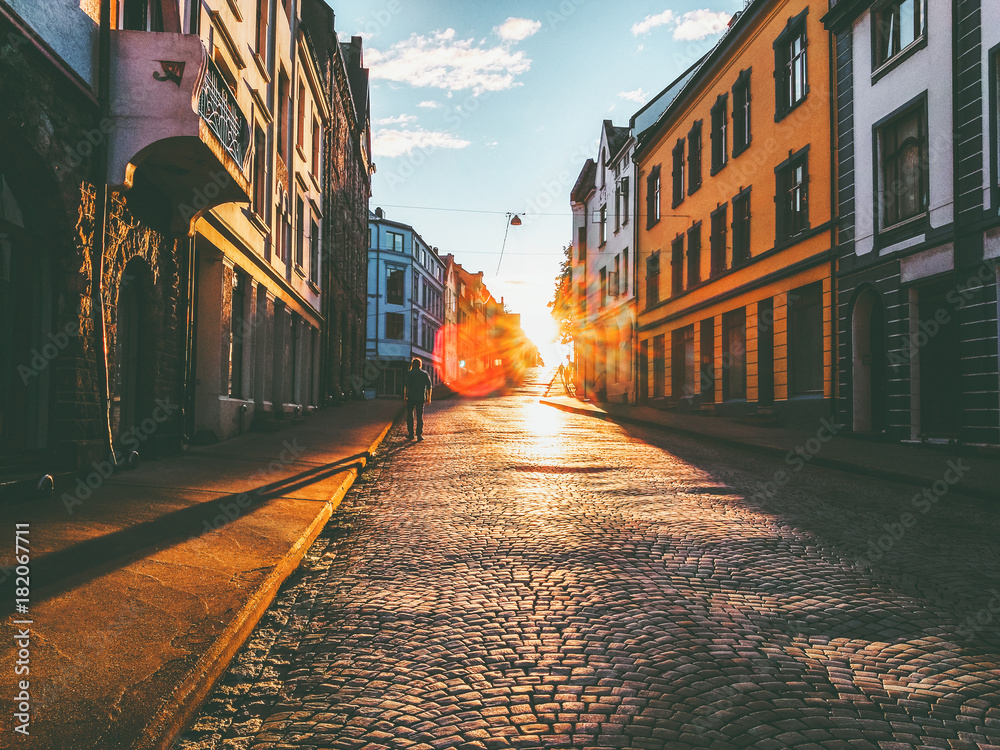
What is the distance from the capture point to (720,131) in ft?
79.6

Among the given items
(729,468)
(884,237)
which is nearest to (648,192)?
(884,237)

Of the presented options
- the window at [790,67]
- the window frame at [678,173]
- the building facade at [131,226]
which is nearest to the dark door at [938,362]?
the window at [790,67]

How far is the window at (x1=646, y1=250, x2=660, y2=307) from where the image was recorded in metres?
30.6

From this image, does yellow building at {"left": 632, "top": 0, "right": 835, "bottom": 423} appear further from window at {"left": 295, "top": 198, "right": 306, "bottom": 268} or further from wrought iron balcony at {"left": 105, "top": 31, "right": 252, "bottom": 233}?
wrought iron balcony at {"left": 105, "top": 31, "right": 252, "bottom": 233}

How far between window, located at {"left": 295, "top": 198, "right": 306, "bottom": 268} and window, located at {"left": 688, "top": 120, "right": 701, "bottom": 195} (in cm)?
1273

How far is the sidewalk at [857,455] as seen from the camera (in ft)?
32.5

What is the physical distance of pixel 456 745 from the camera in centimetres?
287

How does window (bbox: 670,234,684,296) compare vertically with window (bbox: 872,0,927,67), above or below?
below

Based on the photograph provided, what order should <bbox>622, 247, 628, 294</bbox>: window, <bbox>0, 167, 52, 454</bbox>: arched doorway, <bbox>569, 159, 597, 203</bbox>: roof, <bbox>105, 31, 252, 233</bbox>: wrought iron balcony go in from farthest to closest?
1. <bbox>569, 159, 597, 203</bbox>: roof
2. <bbox>622, 247, 628, 294</bbox>: window
3. <bbox>105, 31, 252, 233</bbox>: wrought iron balcony
4. <bbox>0, 167, 52, 454</bbox>: arched doorway

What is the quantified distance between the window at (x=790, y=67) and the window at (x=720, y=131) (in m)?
3.60

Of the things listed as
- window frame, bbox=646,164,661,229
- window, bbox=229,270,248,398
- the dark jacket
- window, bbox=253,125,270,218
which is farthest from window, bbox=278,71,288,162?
window frame, bbox=646,164,661,229

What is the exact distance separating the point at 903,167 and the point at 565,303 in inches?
1435

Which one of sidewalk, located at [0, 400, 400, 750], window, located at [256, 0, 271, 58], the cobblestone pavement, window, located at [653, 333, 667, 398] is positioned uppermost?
window, located at [256, 0, 271, 58]

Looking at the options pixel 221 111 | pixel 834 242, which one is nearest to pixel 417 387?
pixel 221 111
